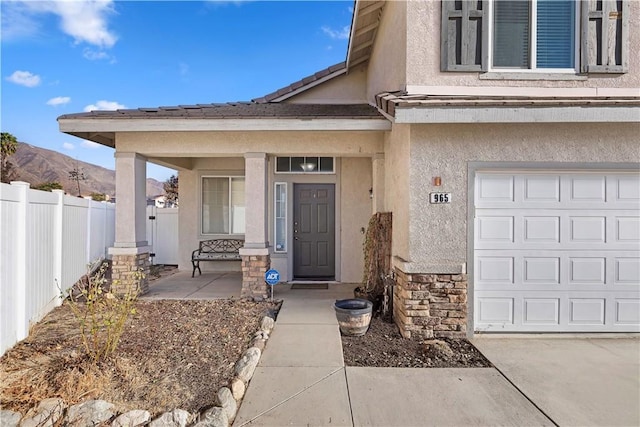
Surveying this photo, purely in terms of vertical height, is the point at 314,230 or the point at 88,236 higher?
the point at 314,230

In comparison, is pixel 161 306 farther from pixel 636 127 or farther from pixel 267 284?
pixel 636 127

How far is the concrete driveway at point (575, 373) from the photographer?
3.16 meters

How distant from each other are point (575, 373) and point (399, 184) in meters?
3.23

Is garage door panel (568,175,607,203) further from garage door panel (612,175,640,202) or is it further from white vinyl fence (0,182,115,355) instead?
white vinyl fence (0,182,115,355)

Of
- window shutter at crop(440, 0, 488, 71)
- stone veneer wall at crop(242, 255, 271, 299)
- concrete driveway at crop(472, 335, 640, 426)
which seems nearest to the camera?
concrete driveway at crop(472, 335, 640, 426)

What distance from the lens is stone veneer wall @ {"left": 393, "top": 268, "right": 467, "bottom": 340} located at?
4938 millimetres

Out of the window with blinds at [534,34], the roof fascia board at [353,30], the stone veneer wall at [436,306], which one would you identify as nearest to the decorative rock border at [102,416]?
the stone veneer wall at [436,306]

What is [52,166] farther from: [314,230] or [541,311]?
[541,311]

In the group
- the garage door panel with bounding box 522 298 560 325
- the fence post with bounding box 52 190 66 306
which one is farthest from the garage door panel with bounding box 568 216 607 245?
the fence post with bounding box 52 190 66 306

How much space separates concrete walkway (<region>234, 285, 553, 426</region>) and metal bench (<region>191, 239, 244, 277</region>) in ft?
16.1

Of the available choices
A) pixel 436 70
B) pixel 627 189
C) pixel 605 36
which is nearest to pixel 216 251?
pixel 436 70

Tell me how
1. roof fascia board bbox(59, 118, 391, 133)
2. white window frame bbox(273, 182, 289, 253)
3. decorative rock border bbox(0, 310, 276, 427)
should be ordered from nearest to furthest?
decorative rock border bbox(0, 310, 276, 427), roof fascia board bbox(59, 118, 391, 133), white window frame bbox(273, 182, 289, 253)

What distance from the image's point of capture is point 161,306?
617 centimetres

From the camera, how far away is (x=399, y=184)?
18.2 ft
